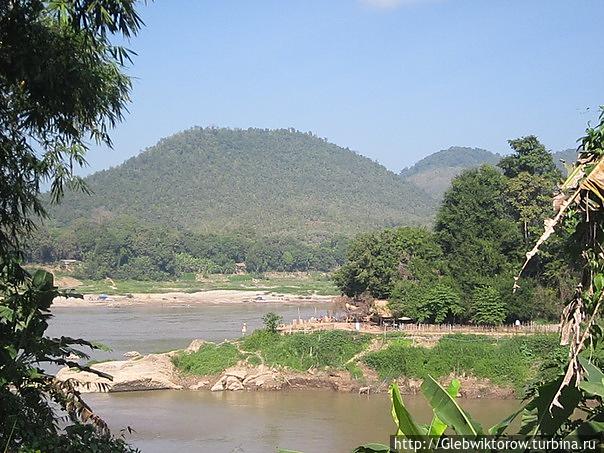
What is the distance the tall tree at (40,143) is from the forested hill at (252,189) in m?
82.3

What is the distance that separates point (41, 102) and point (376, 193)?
130413mm

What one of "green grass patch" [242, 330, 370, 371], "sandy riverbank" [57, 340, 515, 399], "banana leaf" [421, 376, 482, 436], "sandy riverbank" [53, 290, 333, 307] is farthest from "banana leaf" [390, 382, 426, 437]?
"sandy riverbank" [53, 290, 333, 307]

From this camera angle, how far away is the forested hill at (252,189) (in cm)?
10394

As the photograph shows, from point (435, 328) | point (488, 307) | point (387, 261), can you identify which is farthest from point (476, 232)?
point (435, 328)

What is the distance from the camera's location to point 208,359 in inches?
910

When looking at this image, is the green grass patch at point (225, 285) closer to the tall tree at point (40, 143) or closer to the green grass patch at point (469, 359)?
the green grass patch at point (469, 359)

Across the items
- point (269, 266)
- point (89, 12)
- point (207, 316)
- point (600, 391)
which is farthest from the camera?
point (269, 266)

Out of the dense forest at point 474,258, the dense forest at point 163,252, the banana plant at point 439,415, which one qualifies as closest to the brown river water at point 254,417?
the dense forest at point 474,258

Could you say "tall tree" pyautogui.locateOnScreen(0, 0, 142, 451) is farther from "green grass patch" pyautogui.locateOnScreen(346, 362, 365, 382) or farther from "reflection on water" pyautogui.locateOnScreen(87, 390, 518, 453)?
"green grass patch" pyautogui.locateOnScreen(346, 362, 365, 382)

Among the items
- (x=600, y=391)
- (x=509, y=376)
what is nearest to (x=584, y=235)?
(x=600, y=391)

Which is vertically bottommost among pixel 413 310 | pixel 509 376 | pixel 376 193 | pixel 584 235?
pixel 509 376

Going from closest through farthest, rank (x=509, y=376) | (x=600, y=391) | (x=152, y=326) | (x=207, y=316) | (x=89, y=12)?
(x=600, y=391) < (x=89, y=12) < (x=509, y=376) < (x=152, y=326) < (x=207, y=316)

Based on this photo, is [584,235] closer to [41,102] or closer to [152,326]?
[41,102]

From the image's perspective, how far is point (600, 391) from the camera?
231 centimetres
